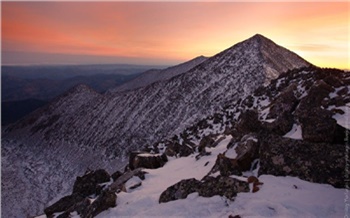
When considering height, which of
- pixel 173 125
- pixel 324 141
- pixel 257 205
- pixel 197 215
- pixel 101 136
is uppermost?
pixel 324 141

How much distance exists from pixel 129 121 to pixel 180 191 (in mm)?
44740

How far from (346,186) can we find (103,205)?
9.97m

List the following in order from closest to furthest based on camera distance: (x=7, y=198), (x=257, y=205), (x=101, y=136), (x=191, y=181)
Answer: (x=257, y=205)
(x=191, y=181)
(x=7, y=198)
(x=101, y=136)

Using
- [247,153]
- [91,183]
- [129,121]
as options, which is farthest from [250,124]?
[129,121]

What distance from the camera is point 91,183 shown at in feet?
62.5

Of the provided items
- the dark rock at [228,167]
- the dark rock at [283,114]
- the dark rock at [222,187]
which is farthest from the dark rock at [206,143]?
the dark rock at [222,187]

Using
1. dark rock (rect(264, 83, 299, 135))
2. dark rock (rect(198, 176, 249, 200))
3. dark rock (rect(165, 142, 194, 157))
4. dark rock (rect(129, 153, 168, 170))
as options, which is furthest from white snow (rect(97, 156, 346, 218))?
dark rock (rect(165, 142, 194, 157))

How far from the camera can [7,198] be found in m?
40.2

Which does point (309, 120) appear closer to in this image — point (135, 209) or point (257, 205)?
point (257, 205)

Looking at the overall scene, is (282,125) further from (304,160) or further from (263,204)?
(263,204)

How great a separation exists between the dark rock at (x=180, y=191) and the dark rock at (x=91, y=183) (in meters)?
7.32

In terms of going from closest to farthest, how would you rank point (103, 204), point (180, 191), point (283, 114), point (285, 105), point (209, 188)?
point (209, 188)
point (180, 191)
point (103, 204)
point (283, 114)
point (285, 105)

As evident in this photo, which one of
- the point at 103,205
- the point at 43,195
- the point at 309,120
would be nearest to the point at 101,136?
the point at 43,195

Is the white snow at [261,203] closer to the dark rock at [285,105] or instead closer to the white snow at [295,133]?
the white snow at [295,133]
